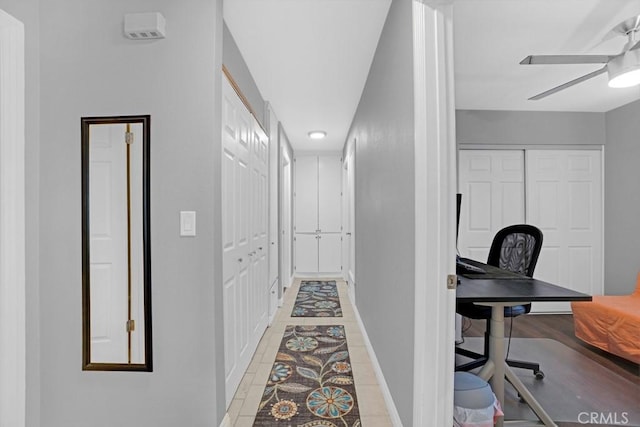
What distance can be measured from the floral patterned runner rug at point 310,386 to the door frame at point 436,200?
770 millimetres

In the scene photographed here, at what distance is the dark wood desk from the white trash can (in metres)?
0.28

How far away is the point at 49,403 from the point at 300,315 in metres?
2.66

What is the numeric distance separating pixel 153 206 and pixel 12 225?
601 millimetres

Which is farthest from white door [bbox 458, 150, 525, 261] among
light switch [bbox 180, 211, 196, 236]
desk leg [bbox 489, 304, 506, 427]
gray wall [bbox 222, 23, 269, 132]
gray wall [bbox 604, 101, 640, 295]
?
light switch [bbox 180, 211, 196, 236]

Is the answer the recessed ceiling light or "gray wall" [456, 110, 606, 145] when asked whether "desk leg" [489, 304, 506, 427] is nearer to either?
"gray wall" [456, 110, 606, 145]

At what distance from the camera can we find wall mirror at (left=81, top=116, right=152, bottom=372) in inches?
65.5

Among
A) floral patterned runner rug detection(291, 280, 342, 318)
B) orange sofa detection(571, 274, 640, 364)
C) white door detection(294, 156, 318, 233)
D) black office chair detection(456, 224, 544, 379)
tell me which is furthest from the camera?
white door detection(294, 156, 318, 233)

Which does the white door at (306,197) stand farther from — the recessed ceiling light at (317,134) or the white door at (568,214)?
the white door at (568,214)

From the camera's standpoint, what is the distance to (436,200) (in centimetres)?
139

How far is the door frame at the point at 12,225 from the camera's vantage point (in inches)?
60.0

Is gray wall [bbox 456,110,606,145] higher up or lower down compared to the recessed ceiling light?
lower down

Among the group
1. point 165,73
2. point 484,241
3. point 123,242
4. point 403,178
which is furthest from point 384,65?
point 484,241

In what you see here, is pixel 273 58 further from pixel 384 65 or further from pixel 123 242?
pixel 123 242

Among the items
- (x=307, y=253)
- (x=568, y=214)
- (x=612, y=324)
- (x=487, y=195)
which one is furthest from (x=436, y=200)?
(x=307, y=253)
